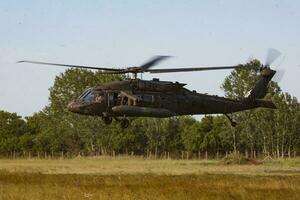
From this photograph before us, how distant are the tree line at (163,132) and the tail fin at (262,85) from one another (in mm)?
40023

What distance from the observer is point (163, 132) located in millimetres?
102500

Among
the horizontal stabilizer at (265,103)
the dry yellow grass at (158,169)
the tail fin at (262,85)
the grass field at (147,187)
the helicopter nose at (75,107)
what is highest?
the tail fin at (262,85)

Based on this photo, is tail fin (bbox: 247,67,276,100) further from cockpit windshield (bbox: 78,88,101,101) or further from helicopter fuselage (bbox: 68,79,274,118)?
cockpit windshield (bbox: 78,88,101,101)

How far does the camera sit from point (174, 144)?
338 ft

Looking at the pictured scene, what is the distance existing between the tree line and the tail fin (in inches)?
1576

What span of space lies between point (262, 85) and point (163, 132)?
56.7m

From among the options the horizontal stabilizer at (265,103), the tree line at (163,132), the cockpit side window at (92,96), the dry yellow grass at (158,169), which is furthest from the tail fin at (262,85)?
the tree line at (163,132)

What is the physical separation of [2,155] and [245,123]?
135 ft

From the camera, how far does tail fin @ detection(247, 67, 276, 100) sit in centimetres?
4574

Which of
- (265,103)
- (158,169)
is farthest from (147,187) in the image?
(265,103)

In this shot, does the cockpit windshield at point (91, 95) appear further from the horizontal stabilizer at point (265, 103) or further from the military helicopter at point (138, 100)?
the horizontal stabilizer at point (265, 103)

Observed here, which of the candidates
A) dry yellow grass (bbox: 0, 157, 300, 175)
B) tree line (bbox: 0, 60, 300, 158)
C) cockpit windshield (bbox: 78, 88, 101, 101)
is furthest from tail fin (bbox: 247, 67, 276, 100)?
tree line (bbox: 0, 60, 300, 158)

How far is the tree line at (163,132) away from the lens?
9012cm

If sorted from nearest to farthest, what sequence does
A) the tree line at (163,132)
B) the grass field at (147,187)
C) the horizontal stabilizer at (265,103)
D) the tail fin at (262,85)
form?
the grass field at (147,187)
the horizontal stabilizer at (265,103)
the tail fin at (262,85)
the tree line at (163,132)
